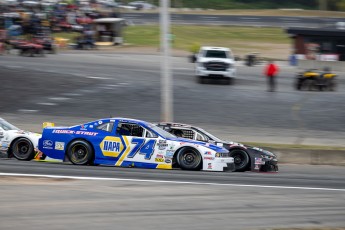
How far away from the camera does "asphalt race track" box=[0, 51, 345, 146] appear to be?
83.2ft

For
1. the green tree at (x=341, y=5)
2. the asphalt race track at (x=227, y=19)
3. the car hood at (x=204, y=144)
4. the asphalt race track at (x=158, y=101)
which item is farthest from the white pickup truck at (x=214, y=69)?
the green tree at (x=341, y=5)

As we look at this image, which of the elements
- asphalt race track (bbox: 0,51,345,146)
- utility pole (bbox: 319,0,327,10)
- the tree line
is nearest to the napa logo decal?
asphalt race track (bbox: 0,51,345,146)

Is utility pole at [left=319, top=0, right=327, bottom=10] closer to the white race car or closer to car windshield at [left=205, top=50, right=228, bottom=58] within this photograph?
car windshield at [left=205, top=50, right=228, bottom=58]

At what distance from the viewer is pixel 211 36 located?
216ft

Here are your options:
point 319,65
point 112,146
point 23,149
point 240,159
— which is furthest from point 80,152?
point 319,65

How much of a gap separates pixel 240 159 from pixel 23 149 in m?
4.90

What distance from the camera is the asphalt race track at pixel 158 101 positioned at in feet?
83.2

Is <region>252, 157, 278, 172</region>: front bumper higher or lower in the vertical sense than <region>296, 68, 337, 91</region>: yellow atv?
lower

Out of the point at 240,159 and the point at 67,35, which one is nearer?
→ the point at 240,159

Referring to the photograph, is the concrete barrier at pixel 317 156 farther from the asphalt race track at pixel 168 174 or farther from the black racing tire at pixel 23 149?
the black racing tire at pixel 23 149

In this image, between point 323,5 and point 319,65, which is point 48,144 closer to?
point 319,65

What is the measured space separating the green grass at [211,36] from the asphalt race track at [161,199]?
137 feet

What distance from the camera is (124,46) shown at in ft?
180

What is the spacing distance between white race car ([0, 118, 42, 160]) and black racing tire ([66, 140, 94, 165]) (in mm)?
820
